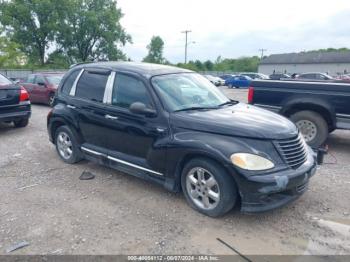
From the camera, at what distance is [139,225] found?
347 centimetres

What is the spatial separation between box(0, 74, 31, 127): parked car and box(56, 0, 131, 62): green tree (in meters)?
39.0

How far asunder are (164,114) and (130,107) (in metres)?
0.48

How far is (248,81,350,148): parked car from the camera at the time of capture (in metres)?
6.00

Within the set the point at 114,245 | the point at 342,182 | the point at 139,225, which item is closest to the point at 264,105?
the point at 342,182

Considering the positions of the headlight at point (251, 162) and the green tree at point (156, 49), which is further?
the green tree at point (156, 49)

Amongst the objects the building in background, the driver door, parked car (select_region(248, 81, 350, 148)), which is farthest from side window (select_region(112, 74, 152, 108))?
the building in background

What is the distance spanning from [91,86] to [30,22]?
145 feet

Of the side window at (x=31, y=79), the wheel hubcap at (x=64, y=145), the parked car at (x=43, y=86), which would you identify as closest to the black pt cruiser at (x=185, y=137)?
the wheel hubcap at (x=64, y=145)

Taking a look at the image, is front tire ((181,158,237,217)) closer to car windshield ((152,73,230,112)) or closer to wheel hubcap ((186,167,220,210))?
wheel hubcap ((186,167,220,210))

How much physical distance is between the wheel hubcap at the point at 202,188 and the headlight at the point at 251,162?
384 mm

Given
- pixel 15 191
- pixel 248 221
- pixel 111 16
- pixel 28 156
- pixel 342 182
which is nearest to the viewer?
pixel 248 221

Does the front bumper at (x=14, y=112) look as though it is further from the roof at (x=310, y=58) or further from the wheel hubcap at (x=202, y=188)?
the roof at (x=310, y=58)

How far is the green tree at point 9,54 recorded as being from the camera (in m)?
36.9

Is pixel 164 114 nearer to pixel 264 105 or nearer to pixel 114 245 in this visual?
pixel 114 245
